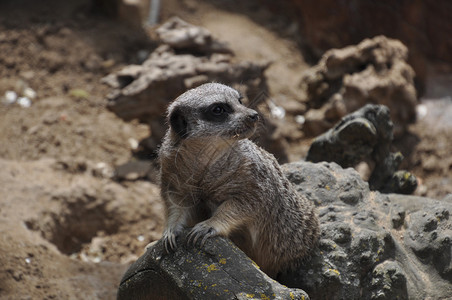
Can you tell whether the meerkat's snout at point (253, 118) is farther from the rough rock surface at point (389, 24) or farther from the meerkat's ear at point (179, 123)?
the rough rock surface at point (389, 24)

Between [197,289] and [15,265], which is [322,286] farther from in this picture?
[15,265]

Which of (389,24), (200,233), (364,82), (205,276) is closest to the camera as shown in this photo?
(205,276)

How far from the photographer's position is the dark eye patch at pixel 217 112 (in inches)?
120

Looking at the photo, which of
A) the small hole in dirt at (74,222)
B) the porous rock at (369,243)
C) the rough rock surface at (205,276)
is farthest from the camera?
the small hole in dirt at (74,222)

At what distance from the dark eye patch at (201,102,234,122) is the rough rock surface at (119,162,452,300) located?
676 millimetres

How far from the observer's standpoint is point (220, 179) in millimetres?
3090

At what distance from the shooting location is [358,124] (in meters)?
4.27

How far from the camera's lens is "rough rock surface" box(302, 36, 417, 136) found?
6.73m

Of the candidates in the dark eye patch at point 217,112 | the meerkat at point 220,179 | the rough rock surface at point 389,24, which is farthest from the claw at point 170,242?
the rough rock surface at point 389,24

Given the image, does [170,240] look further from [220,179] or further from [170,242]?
[220,179]

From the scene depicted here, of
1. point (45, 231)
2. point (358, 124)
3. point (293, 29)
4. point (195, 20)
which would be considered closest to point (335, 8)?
point (293, 29)

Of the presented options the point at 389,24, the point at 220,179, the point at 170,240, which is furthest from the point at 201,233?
the point at 389,24

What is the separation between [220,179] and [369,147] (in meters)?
1.78

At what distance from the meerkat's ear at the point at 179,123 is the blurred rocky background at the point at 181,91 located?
0.55 metres
